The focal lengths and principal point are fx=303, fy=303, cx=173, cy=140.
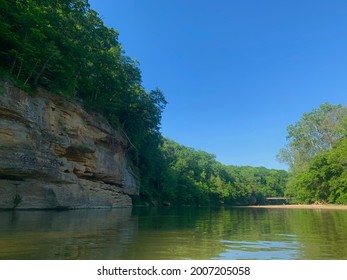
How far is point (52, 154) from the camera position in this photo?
82.5 ft

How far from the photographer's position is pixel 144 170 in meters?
53.1

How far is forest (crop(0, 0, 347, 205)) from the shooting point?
2236 cm

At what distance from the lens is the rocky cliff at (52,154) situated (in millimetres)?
21094

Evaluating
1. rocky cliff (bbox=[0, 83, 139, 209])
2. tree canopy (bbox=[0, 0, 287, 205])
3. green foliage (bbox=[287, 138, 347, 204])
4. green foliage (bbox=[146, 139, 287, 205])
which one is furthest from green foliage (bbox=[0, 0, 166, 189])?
green foliage (bbox=[287, 138, 347, 204])

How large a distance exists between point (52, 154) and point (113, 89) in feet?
46.9

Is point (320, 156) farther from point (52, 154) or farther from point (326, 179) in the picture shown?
point (52, 154)

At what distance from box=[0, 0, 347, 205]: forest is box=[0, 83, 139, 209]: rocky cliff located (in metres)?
1.64

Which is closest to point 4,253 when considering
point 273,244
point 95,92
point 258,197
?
point 273,244

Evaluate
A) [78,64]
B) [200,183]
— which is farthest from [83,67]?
[200,183]

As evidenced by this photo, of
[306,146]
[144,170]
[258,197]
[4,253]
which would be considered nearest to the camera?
[4,253]

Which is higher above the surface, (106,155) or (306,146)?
(306,146)
